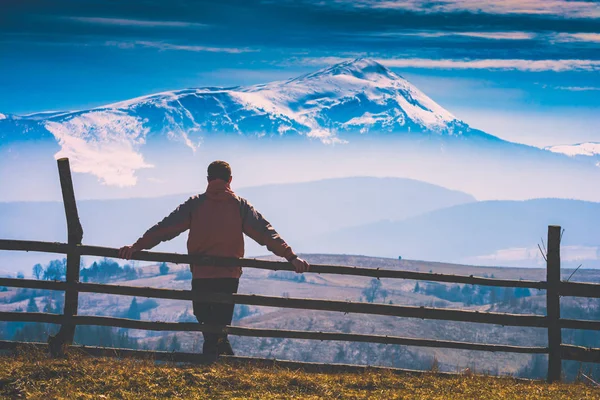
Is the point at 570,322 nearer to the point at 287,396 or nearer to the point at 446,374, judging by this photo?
the point at 446,374

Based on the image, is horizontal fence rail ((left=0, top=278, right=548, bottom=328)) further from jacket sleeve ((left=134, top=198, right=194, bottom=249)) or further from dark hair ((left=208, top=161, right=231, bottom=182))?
dark hair ((left=208, top=161, right=231, bottom=182))

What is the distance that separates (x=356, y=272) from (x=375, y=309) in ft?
1.90

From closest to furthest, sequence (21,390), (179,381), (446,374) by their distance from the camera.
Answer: (21,390) < (179,381) < (446,374)

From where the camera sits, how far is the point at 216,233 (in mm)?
10695

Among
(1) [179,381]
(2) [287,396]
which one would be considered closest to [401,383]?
(2) [287,396]

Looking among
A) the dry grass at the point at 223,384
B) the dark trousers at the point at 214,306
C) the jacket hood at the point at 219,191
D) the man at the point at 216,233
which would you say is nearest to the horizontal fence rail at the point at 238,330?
the dark trousers at the point at 214,306

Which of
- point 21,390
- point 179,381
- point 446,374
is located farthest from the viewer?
point 446,374

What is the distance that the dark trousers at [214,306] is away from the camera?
35.1 feet

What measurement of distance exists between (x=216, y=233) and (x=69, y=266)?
2.29 m

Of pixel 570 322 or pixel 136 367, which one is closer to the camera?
pixel 136 367

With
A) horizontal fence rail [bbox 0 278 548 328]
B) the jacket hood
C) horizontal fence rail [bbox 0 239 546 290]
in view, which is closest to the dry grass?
horizontal fence rail [bbox 0 278 548 328]

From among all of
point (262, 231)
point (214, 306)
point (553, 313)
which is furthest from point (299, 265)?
point (553, 313)

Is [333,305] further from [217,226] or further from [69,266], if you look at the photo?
[69,266]

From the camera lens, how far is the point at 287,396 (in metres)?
9.04
